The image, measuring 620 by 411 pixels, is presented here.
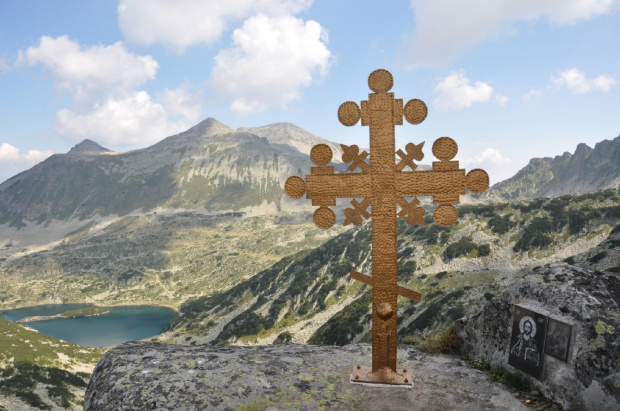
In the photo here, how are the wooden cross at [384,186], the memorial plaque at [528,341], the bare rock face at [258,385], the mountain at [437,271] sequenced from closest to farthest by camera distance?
the bare rock face at [258,385] → the memorial plaque at [528,341] → the wooden cross at [384,186] → the mountain at [437,271]

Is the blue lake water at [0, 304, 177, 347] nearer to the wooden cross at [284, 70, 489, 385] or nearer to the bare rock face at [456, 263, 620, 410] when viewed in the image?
the wooden cross at [284, 70, 489, 385]

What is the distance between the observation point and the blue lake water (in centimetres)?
11488

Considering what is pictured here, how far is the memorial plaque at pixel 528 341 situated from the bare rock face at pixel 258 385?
76 centimetres

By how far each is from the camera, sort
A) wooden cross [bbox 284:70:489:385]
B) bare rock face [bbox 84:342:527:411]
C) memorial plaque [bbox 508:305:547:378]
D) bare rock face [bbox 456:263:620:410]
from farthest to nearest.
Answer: wooden cross [bbox 284:70:489:385]
memorial plaque [bbox 508:305:547:378]
bare rock face [bbox 84:342:527:411]
bare rock face [bbox 456:263:620:410]

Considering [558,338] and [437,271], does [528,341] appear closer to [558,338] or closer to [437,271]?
[558,338]

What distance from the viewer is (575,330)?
23.9ft

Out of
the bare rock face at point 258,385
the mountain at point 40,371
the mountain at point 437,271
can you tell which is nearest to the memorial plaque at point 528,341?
the bare rock face at point 258,385

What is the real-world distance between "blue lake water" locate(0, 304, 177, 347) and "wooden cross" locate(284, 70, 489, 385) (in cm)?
11759

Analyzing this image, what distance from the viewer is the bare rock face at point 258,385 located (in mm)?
7207

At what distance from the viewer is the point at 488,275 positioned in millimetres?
51344

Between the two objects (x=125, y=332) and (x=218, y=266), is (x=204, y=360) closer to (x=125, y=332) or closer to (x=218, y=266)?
(x=125, y=332)

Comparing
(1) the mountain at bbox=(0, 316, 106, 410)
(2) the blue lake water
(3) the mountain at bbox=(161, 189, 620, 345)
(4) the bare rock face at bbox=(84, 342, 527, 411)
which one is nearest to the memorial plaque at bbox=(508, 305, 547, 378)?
(4) the bare rock face at bbox=(84, 342, 527, 411)

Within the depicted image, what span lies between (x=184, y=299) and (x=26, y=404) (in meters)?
108

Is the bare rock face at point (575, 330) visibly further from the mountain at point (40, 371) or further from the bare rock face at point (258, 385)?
the mountain at point (40, 371)
